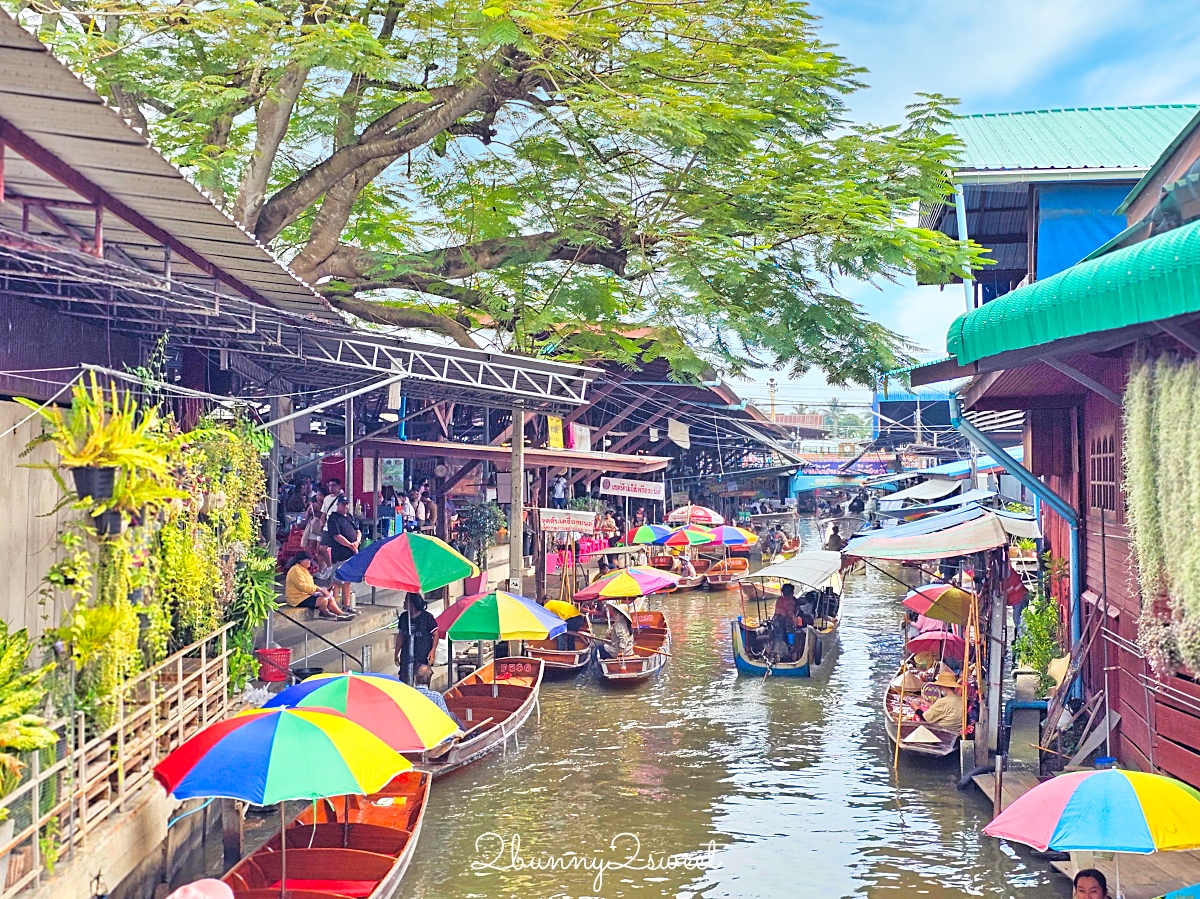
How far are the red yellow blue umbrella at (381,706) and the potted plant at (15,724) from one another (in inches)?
88.1

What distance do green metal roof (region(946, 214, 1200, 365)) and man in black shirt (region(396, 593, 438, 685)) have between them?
10837 millimetres

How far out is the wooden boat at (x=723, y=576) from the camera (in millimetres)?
31891

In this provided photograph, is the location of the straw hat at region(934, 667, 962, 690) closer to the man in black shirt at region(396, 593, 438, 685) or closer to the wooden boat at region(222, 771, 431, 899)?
the man in black shirt at region(396, 593, 438, 685)

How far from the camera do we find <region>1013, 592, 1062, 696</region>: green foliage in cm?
1403

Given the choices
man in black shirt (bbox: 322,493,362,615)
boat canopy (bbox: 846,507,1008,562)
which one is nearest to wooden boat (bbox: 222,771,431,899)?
boat canopy (bbox: 846,507,1008,562)

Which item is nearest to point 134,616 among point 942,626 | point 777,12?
point 777,12

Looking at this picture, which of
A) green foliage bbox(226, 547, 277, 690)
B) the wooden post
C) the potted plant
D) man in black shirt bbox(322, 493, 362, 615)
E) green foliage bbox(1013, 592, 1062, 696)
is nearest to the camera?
the potted plant

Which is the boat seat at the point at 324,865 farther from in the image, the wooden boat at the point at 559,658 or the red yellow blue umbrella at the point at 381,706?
the wooden boat at the point at 559,658

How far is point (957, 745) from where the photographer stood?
13156mm

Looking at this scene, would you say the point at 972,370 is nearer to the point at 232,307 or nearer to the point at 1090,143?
the point at 232,307

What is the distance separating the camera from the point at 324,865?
328 inches

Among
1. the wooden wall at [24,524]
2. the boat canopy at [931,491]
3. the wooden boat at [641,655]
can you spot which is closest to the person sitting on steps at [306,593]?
the wooden boat at [641,655]

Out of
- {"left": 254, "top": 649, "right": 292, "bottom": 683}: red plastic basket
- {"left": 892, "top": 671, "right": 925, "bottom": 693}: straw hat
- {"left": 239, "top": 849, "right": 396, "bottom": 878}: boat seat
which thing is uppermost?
{"left": 254, "top": 649, "right": 292, "bottom": 683}: red plastic basket

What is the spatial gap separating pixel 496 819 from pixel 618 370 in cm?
1758
